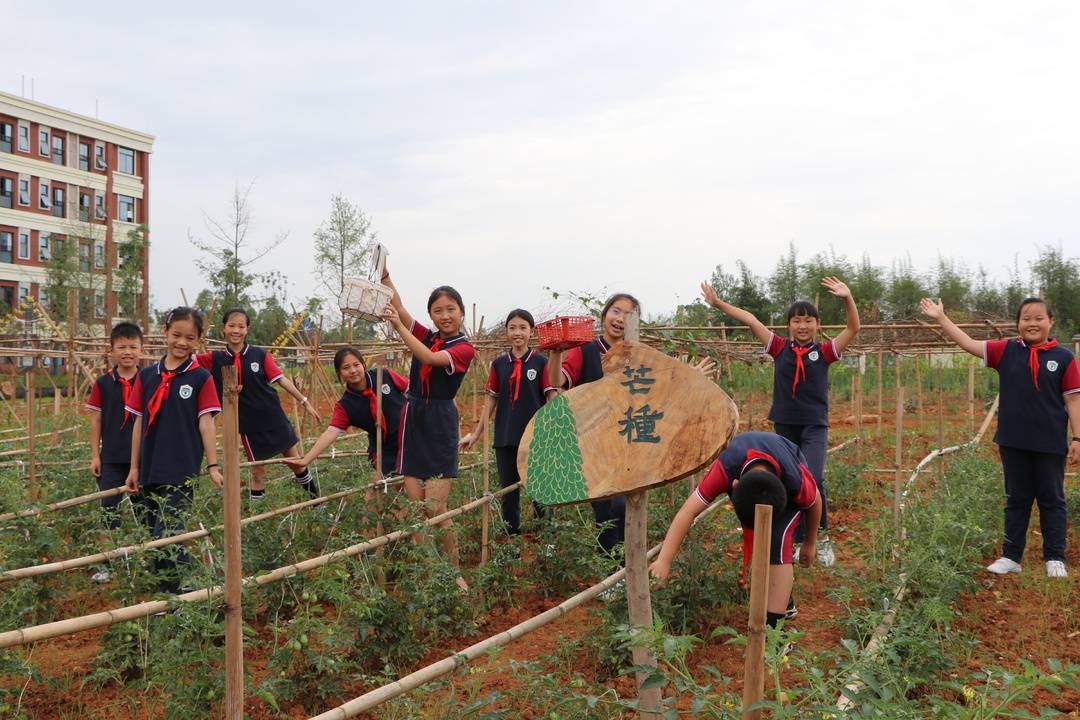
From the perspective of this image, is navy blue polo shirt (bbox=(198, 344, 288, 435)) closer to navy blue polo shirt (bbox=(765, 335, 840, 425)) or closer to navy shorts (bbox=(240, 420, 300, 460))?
navy shorts (bbox=(240, 420, 300, 460))

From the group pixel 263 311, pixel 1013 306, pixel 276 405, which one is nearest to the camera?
pixel 276 405

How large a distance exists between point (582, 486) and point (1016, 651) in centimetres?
260

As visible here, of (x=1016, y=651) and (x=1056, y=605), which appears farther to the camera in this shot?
(x=1056, y=605)

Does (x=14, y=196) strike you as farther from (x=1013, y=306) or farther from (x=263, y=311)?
(x=1013, y=306)

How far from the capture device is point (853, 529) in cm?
606

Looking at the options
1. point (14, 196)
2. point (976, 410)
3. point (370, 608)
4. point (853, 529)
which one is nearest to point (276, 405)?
point (370, 608)

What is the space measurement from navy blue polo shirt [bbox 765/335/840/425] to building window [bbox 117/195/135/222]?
32806 millimetres

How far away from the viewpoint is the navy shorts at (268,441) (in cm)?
570

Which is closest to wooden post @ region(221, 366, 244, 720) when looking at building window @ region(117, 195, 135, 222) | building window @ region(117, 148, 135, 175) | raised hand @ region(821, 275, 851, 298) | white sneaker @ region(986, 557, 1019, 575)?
raised hand @ region(821, 275, 851, 298)

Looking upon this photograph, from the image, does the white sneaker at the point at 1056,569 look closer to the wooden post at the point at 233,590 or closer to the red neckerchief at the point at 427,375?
the red neckerchief at the point at 427,375

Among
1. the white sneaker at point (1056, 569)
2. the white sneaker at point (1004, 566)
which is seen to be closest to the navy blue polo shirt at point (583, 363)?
the white sneaker at point (1004, 566)

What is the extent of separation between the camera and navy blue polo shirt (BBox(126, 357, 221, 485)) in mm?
4312

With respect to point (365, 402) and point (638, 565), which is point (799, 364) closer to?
point (365, 402)

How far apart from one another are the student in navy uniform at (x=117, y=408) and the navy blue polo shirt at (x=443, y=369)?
1643 mm
